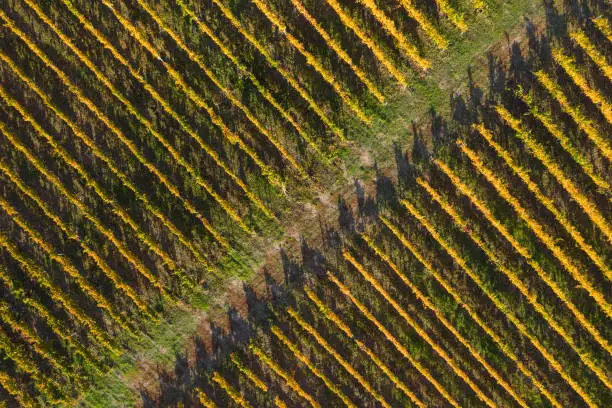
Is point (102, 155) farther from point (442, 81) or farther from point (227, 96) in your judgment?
point (442, 81)

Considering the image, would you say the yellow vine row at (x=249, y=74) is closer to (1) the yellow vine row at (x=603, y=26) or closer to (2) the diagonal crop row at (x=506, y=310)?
(2) the diagonal crop row at (x=506, y=310)

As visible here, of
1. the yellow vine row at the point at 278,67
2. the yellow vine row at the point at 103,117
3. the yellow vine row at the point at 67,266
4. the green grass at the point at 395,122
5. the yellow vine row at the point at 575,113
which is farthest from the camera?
the yellow vine row at the point at 67,266

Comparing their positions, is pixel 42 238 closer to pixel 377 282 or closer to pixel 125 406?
pixel 125 406

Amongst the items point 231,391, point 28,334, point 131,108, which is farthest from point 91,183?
point 231,391

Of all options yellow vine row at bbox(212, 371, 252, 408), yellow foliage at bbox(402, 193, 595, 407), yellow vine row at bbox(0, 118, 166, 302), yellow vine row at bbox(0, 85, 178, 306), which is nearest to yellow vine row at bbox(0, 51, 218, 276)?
yellow vine row at bbox(0, 85, 178, 306)

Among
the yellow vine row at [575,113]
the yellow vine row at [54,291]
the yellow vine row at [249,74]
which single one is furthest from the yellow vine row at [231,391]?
the yellow vine row at [575,113]

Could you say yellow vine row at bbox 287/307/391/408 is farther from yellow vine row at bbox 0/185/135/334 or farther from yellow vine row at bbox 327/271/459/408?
yellow vine row at bbox 0/185/135/334
